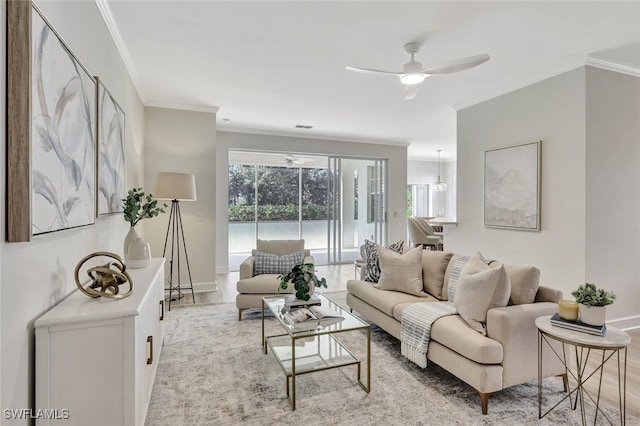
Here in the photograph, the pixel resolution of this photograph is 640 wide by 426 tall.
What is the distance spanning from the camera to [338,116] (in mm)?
5320

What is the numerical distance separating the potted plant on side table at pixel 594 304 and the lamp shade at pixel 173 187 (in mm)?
3881

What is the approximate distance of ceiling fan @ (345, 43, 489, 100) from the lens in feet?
8.02

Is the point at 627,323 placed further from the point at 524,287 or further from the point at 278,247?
the point at 278,247

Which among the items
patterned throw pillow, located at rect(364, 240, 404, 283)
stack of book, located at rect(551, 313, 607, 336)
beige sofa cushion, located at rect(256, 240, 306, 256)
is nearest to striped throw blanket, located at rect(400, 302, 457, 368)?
stack of book, located at rect(551, 313, 607, 336)

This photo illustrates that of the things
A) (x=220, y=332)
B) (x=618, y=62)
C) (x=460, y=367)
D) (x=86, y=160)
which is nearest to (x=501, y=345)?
(x=460, y=367)

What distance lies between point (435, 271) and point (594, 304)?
1.37m

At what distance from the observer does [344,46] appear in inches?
115

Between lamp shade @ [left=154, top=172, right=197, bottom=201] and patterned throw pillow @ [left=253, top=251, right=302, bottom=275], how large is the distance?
1193mm

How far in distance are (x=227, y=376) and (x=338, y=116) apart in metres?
4.13

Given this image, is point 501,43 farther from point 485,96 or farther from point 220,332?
point 220,332

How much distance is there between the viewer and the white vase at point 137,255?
7.95 feet

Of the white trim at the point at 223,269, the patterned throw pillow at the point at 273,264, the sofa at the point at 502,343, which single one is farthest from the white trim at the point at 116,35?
the white trim at the point at 223,269

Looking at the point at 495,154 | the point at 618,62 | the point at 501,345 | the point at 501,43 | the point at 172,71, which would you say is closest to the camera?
the point at 501,345

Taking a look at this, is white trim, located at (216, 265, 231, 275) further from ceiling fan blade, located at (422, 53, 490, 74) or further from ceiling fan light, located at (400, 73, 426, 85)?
ceiling fan blade, located at (422, 53, 490, 74)
